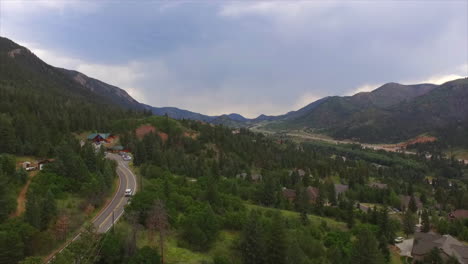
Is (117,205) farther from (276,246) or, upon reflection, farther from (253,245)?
(276,246)

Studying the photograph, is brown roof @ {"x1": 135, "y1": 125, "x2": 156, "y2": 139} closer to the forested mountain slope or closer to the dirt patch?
the forested mountain slope

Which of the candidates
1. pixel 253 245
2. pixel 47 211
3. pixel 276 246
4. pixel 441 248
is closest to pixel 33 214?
pixel 47 211

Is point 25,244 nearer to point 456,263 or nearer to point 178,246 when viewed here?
point 178,246

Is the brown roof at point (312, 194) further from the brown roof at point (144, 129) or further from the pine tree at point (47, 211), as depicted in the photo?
the brown roof at point (144, 129)

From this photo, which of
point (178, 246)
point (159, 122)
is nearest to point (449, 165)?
point (159, 122)

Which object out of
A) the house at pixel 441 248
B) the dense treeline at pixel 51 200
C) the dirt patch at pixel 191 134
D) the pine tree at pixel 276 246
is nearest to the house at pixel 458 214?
the house at pixel 441 248
